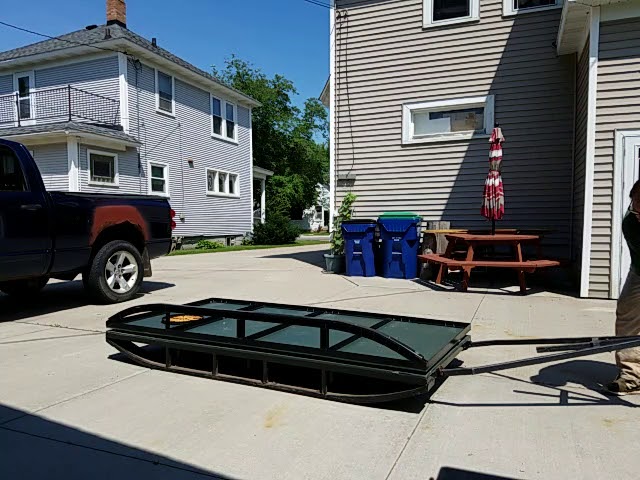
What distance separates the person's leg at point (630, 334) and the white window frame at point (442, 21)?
7.86 m

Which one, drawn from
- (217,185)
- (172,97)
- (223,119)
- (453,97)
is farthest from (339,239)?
(223,119)

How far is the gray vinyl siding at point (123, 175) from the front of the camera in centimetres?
1519

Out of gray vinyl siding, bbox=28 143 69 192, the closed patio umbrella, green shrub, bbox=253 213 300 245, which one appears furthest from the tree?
the closed patio umbrella

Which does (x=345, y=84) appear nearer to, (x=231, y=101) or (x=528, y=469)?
(x=528, y=469)

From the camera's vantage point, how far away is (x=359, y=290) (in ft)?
25.2

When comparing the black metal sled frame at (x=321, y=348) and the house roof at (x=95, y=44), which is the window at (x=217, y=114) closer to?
the house roof at (x=95, y=44)

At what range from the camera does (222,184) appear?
2227 centimetres

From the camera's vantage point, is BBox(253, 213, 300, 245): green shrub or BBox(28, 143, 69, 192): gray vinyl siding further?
BBox(253, 213, 300, 245): green shrub

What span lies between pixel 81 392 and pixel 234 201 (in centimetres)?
1975

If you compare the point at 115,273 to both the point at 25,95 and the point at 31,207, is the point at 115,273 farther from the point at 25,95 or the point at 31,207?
the point at 25,95

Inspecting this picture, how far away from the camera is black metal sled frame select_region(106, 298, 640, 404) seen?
Result: 9.89ft

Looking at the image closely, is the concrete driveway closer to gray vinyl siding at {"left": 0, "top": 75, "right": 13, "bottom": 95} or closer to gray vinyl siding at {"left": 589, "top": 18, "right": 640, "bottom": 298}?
gray vinyl siding at {"left": 589, "top": 18, "right": 640, "bottom": 298}

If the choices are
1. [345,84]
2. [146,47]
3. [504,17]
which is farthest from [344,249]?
[146,47]

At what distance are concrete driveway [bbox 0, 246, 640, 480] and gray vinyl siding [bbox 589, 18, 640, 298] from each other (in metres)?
3.29
